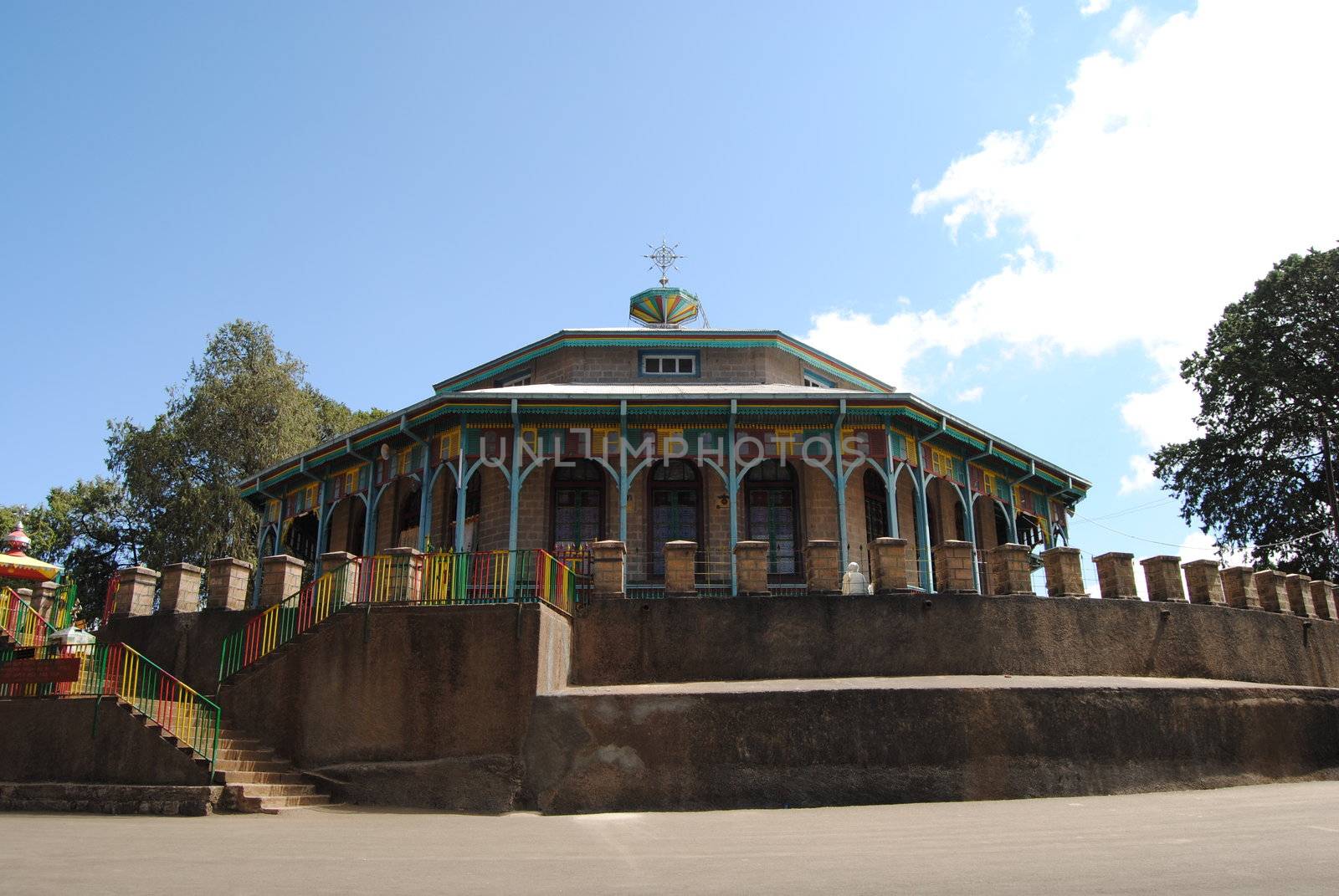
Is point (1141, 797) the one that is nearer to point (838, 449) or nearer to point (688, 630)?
point (688, 630)

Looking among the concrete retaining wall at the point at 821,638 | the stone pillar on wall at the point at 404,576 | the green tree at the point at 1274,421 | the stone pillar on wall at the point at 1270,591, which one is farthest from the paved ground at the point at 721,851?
the green tree at the point at 1274,421

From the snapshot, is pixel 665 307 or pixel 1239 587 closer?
pixel 1239 587

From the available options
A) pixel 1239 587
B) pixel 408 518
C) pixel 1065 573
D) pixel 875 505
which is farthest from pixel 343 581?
pixel 1239 587

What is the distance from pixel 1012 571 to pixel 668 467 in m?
6.99

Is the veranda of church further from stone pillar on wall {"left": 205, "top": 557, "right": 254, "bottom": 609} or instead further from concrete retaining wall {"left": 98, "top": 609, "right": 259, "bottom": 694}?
concrete retaining wall {"left": 98, "top": 609, "right": 259, "bottom": 694}

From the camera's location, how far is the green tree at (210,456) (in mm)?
28703

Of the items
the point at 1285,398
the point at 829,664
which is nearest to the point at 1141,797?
the point at 829,664

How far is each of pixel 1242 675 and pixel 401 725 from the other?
12973 mm

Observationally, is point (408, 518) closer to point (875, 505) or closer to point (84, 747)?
point (84, 747)

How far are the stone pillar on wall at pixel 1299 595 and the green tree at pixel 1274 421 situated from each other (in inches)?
485

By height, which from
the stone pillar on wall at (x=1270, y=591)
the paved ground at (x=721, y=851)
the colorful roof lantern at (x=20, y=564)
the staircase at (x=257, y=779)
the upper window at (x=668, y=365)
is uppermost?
the upper window at (x=668, y=365)

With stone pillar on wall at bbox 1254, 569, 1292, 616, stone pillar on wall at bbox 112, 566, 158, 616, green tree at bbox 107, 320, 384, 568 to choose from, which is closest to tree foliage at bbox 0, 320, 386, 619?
green tree at bbox 107, 320, 384, 568

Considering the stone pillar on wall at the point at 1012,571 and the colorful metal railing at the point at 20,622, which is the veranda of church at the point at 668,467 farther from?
the colorful metal railing at the point at 20,622

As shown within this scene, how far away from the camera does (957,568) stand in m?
13.6
